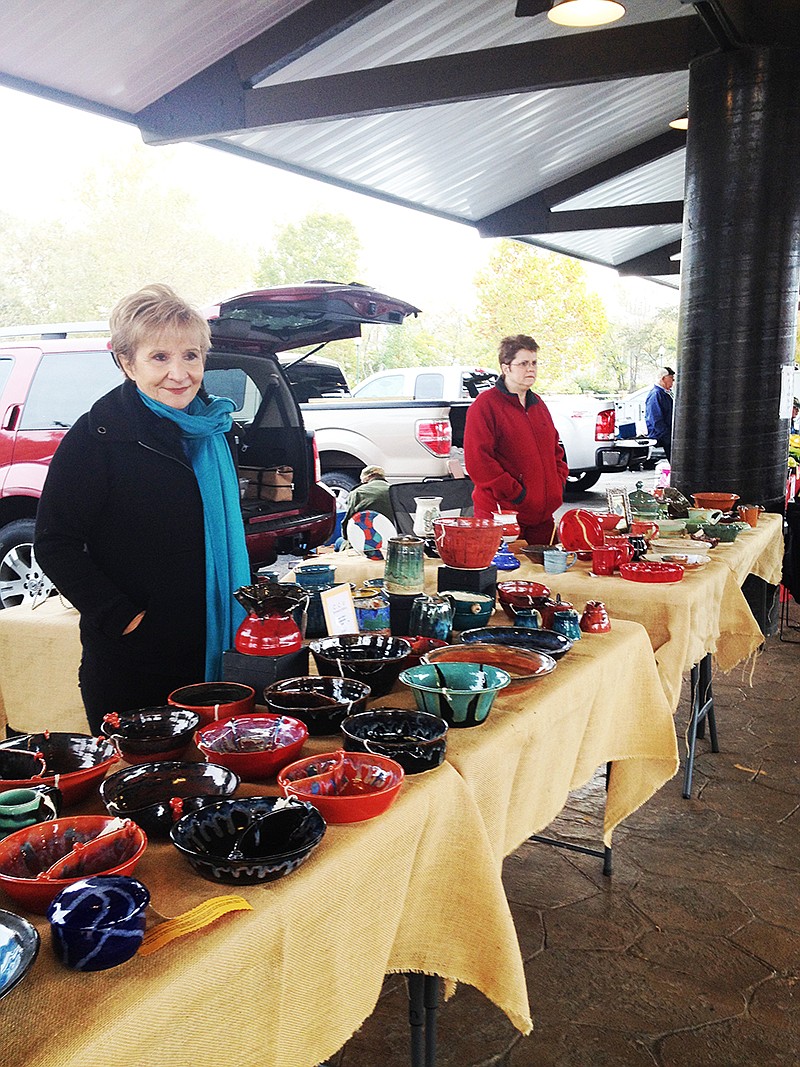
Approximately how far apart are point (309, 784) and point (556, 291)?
110 feet

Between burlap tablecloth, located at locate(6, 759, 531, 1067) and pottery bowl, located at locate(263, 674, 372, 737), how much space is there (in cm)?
24

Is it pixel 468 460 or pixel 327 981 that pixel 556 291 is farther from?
pixel 327 981

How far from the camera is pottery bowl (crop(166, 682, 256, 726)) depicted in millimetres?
1720

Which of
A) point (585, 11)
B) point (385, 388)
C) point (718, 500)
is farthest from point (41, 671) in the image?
point (385, 388)

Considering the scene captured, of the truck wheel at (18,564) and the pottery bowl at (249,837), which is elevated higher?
the pottery bowl at (249,837)

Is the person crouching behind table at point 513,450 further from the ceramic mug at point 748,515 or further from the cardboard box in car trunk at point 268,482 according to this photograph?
the cardboard box in car trunk at point 268,482

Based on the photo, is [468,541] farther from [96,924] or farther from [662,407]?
[662,407]

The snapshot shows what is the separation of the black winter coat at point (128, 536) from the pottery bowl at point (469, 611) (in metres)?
0.69

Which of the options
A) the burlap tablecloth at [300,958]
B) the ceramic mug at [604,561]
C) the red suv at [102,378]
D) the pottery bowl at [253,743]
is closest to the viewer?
the burlap tablecloth at [300,958]

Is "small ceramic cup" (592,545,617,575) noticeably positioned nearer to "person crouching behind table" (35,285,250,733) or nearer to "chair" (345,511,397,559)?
"chair" (345,511,397,559)

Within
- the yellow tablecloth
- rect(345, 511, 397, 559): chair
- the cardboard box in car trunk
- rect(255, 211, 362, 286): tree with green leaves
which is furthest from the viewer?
rect(255, 211, 362, 286): tree with green leaves

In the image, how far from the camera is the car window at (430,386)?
10398mm

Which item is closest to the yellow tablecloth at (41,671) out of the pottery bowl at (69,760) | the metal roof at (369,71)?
the pottery bowl at (69,760)

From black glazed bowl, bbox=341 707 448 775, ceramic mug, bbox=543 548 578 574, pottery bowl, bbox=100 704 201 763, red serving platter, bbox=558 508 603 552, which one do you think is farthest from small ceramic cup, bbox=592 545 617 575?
pottery bowl, bbox=100 704 201 763
